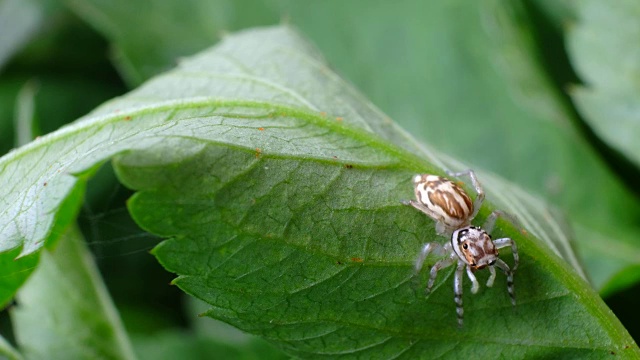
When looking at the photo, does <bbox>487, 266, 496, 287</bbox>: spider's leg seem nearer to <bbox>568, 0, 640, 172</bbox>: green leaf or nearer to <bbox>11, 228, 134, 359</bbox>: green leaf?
<bbox>568, 0, 640, 172</bbox>: green leaf

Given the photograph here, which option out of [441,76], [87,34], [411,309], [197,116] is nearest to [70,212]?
[197,116]

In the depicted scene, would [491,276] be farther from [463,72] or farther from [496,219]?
[463,72]

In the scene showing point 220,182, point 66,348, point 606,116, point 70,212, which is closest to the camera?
point 220,182

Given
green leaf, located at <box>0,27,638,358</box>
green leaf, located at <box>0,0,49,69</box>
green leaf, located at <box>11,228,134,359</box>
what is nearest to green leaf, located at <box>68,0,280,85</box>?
green leaf, located at <box>0,0,49,69</box>

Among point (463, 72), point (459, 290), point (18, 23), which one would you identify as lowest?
point (463, 72)

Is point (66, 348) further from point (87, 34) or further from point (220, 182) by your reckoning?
point (87, 34)

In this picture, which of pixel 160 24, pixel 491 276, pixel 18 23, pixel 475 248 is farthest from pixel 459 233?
pixel 18 23
